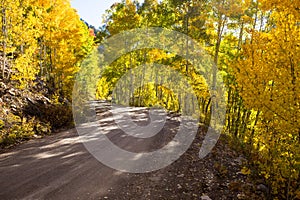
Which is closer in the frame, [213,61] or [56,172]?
[56,172]

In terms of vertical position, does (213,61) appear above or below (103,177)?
above

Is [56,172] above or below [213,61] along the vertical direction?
below

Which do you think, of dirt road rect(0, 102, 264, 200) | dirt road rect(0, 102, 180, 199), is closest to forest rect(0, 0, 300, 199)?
dirt road rect(0, 102, 264, 200)

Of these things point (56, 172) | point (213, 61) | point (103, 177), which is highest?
point (213, 61)

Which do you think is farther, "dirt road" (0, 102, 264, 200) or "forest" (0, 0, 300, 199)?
"dirt road" (0, 102, 264, 200)

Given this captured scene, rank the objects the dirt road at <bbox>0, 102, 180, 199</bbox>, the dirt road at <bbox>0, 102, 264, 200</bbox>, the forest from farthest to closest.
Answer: the dirt road at <bbox>0, 102, 264, 200</bbox>
the dirt road at <bbox>0, 102, 180, 199</bbox>
the forest

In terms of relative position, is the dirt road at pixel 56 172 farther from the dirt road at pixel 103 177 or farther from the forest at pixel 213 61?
the forest at pixel 213 61

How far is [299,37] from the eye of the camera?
4688 millimetres

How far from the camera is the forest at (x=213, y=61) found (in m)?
4.97

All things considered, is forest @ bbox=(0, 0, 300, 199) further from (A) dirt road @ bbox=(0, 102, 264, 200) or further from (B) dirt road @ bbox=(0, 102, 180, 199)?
(B) dirt road @ bbox=(0, 102, 180, 199)

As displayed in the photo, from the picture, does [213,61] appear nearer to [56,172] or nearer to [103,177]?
[103,177]

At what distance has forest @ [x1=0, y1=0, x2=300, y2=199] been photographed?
4.97 metres

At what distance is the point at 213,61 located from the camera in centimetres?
1566

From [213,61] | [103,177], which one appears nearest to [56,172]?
[103,177]
